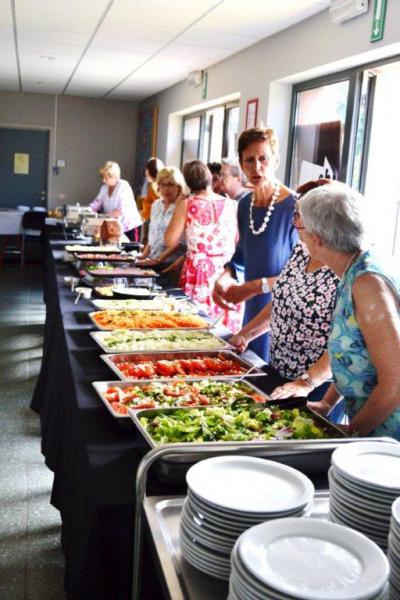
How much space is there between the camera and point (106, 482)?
50.5 inches

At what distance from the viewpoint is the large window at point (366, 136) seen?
3887 millimetres

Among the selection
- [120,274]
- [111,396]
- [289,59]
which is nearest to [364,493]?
[111,396]

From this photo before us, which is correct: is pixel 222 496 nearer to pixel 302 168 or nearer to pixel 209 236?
pixel 209 236

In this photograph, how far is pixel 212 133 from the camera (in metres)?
7.60

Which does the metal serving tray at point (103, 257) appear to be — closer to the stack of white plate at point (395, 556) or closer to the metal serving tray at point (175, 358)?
the metal serving tray at point (175, 358)

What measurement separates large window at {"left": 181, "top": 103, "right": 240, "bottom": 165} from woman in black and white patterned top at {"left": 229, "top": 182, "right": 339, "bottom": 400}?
439 centimetres

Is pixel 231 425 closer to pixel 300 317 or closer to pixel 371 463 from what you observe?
pixel 371 463

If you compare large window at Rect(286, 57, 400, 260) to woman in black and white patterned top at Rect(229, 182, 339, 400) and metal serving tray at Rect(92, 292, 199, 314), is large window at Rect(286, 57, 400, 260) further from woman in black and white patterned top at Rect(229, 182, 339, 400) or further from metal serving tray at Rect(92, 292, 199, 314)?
woman in black and white patterned top at Rect(229, 182, 339, 400)

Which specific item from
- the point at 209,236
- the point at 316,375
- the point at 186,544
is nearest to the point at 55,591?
the point at 316,375

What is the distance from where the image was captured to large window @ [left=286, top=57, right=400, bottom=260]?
153 inches

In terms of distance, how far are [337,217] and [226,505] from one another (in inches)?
30.2

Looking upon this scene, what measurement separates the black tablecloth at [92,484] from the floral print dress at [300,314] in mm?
526

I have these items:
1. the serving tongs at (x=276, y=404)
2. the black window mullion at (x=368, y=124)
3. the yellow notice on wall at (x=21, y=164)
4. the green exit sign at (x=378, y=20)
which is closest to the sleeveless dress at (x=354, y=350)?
the serving tongs at (x=276, y=404)

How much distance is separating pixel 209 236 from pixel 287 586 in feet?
10.6
